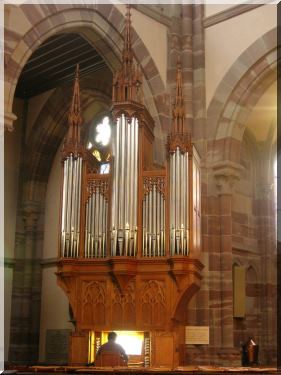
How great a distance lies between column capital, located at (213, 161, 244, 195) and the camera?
14263 millimetres

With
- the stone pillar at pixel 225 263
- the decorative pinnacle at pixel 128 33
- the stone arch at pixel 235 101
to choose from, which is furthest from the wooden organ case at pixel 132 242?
the stone arch at pixel 235 101

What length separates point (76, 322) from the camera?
11.7m

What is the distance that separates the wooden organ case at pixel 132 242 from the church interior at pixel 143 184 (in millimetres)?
24

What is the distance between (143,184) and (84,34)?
4088 millimetres

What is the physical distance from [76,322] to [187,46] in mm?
6766

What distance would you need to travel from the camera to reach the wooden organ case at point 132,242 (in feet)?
37.5

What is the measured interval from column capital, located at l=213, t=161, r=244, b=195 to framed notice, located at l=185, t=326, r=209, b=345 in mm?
2901

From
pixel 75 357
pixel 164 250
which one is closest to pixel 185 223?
pixel 164 250

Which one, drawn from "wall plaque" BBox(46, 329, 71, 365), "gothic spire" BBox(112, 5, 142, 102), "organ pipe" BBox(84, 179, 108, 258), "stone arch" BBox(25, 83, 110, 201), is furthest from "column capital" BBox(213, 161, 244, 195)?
"wall plaque" BBox(46, 329, 71, 365)

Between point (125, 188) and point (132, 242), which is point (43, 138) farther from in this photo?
point (132, 242)

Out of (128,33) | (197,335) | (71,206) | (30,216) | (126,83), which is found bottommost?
(197,335)

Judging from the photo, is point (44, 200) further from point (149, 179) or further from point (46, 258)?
point (149, 179)

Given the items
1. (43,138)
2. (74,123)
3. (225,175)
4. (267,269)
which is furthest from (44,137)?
(267,269)

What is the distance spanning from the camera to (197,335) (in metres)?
13.4
